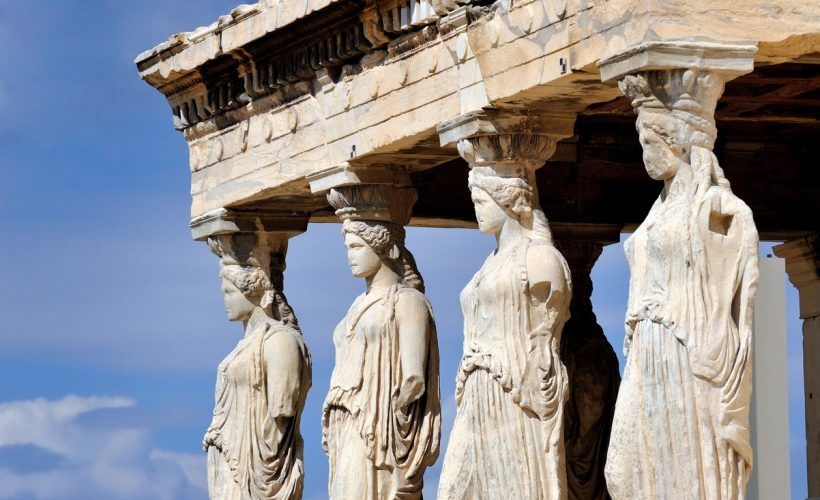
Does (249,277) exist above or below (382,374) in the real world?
above

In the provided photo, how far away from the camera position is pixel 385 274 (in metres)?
19.6

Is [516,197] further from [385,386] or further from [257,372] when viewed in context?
[257,372]

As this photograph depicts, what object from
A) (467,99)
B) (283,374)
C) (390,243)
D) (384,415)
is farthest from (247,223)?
(467,99)

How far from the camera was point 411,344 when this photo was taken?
19141 mm

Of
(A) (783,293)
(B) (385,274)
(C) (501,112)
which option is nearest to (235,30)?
(B) (385,274)

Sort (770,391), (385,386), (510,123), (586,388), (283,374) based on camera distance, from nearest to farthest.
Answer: (510,123)
(385,386)
(586,388)
(283,374)
(770,391)

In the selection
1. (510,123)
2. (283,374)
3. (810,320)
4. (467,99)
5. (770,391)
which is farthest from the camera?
(770,391)

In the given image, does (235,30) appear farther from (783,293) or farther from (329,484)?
(783,293)

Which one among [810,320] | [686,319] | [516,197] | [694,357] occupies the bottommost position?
[694,357]

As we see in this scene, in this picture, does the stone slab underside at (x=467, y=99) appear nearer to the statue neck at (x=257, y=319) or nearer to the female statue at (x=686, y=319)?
the female statue at (x=686, y=319)

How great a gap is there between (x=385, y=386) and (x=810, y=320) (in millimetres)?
4838

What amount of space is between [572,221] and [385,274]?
100 inches

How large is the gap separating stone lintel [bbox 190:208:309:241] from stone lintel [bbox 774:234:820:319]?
4029 mm

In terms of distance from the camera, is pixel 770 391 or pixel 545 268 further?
pixel 770 391
